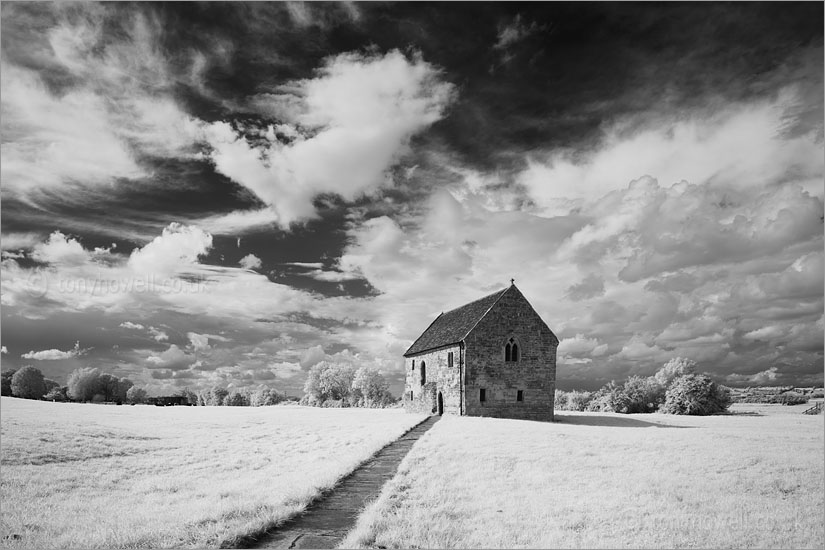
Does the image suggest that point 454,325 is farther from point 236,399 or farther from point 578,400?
point 236,399

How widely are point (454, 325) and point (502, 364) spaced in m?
8.47

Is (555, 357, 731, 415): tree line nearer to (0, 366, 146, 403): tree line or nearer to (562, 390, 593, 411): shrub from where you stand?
(562, 390, 593, 411): shrub

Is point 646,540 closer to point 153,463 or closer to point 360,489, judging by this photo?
point 360,489

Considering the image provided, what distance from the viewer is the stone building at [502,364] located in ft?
141

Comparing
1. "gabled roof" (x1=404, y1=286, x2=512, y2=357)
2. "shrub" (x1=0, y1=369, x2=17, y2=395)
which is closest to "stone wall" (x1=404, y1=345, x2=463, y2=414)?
"gabled roof" (x1=404, y1=286, x2=512, y2=357)

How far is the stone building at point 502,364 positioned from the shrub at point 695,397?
23.6 metres

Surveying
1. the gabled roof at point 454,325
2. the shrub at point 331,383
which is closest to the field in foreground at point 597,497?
the gabled roof at point 454,325

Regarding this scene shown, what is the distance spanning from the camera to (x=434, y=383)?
49125mm

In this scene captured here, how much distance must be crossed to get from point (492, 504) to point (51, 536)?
10.1m

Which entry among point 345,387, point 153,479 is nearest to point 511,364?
point 153,479

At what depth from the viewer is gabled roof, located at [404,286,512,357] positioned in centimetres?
4591

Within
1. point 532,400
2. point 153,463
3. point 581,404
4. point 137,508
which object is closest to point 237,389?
point 581,404

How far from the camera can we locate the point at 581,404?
7212cm

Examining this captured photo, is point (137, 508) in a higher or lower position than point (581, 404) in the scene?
higher
